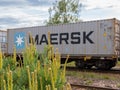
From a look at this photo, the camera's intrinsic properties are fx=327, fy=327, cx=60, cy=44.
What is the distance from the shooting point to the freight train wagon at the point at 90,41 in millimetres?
20453

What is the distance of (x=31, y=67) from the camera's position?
3.11 metres

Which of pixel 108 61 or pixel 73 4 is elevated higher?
pixel 73 4

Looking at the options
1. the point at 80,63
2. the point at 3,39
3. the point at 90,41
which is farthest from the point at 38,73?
the point at 3,39

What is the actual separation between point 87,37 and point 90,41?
0.34 m

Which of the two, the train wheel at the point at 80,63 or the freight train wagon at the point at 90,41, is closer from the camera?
the freight train wagon at the point at 90,41

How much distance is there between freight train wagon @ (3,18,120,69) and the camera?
20453mm

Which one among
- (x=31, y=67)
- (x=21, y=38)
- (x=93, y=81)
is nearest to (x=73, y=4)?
(x=21, y=38)

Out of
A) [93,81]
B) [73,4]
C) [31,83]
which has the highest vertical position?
[73,4]

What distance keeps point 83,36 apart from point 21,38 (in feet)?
21.0

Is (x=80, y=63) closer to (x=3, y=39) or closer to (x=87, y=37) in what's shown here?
(x=87, y=37)

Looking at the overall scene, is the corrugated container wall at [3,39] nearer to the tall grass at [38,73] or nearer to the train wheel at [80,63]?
the train wheel at [80,63]

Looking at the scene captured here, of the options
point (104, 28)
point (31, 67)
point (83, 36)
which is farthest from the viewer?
point (83, 36)

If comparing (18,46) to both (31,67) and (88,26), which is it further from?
(31,67)

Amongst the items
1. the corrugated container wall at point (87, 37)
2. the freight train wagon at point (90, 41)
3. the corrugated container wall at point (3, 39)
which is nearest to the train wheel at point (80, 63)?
the freight train wagon at point (90, 41)
